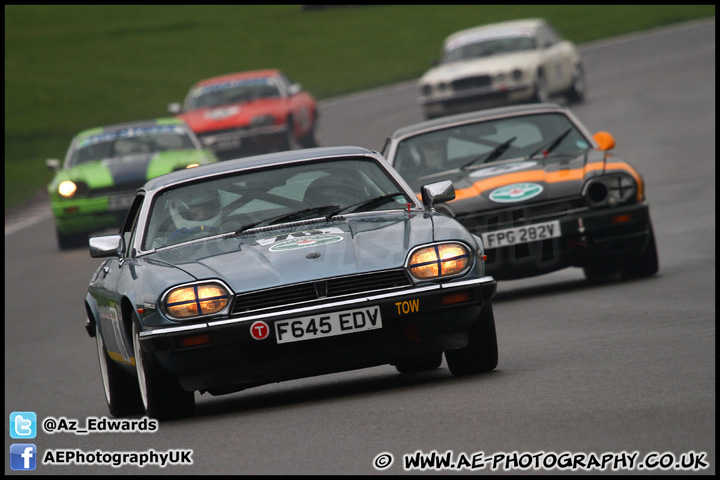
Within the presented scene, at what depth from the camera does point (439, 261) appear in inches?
279

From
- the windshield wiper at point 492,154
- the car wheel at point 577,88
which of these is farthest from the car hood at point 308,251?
the car wheel at point 577,88

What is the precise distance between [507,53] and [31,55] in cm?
3017

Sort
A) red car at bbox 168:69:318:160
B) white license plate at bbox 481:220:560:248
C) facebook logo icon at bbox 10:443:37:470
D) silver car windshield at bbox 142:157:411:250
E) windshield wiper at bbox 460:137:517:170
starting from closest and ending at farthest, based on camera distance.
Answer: facebook logo icon at bbox 10:443:37:470 < silver car windshield at bbox 142:157:411:250 < white license plate at bbox 481:220:560:248 < windshield wiper at bbox 460:137:517:170 < red car at bbox 168:69:318:160

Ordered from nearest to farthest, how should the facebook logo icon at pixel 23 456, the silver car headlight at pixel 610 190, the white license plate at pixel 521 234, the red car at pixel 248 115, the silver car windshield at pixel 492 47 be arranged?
the facebook logo icon at pixel 23 456 < the white license plate at pixel 521 234 < the silver car headlight at pixel 610 190 < the red car at pixel 248 115 < the silver car windshield at pixel 492 47

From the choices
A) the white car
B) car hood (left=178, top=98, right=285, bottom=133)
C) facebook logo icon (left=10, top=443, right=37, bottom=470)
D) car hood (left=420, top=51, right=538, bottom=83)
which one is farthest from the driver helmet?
car hood (left=420, top=51, right=538, bottom=83)

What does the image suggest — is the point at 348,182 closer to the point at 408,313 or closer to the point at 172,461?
the point at 408,313

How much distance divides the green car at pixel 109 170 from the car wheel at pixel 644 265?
8039mm

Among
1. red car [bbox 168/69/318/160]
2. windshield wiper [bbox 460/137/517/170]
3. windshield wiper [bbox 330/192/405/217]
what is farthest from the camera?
red car [bbox 168/69/318/160]

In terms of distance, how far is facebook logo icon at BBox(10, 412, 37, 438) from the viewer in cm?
768

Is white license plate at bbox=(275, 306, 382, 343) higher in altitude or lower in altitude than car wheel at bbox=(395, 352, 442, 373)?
higher

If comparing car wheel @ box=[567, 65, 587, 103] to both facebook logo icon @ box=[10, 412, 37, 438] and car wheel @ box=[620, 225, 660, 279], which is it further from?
facebook logo icon @ box=[10, 412, 37, 438]

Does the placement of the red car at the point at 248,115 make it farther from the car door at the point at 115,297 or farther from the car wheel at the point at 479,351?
the car wheel at the point at 479,351

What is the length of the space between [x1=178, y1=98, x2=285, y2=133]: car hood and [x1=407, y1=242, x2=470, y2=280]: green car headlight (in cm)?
1823

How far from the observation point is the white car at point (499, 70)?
25734 millimetres
